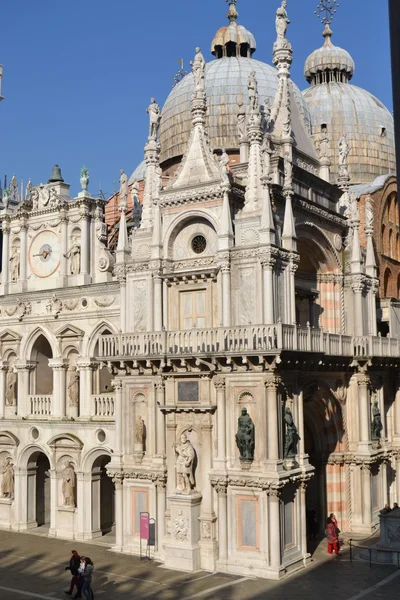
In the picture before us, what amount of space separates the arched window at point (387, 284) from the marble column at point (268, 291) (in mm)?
16120

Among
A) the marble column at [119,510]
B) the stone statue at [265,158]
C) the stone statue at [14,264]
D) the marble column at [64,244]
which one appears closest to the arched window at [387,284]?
the stone statue at [265,158]

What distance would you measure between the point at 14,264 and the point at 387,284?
19753 mm

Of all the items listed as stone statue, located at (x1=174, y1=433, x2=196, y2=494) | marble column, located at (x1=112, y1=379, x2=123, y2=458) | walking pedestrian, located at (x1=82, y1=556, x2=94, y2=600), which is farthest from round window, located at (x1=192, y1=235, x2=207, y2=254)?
walking pedestrian, located at (x1=82, y1=556, x2=94, y2=600)

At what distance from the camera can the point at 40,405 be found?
37.5 m

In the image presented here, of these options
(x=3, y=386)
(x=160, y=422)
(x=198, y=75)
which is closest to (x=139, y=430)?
(x=160, y=422)

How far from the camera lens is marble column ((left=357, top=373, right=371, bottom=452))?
34781 millimetres

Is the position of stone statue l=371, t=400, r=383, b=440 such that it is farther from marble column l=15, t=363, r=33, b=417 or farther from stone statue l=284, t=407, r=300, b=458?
marble column l=15, t=363, r=33, b=417

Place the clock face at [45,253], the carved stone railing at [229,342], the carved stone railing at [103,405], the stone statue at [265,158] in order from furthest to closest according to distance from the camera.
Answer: the clock face at [45,253]
the carved stone railing at [103,405]
the stone statue at [265,158]
the carved stone railing at [229,342]

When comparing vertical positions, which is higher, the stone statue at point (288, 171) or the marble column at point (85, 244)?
the stone statue at point (288, 171)

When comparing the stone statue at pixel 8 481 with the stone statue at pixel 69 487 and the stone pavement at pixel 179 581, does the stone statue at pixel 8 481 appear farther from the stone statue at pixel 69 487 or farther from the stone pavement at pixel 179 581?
the stone pavement at pixel 179 581

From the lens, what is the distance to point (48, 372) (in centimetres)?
3916

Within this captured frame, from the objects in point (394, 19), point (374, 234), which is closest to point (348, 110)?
point (374, 234)

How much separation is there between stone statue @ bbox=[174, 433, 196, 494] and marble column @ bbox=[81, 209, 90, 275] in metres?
10.5

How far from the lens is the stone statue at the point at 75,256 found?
122 feet
